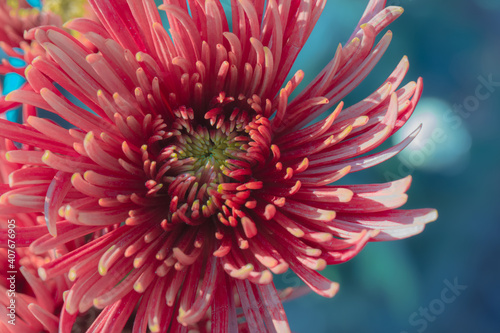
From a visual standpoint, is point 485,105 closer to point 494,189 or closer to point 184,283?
point 494,189

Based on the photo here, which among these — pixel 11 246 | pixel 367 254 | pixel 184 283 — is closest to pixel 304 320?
pixel 367 254

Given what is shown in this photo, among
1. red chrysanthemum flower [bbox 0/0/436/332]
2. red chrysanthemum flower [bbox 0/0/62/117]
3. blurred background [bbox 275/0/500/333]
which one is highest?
red chrysanthemum flower [bbox 0/0/62/117]

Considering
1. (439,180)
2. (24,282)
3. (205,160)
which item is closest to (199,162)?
(205,160)

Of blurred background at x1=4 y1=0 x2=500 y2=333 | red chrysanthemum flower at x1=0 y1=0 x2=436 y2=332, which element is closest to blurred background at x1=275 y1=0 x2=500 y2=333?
blurred background at x1=4 y1=0 x2=500 y2=333

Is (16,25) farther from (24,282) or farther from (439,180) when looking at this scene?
(439,180)

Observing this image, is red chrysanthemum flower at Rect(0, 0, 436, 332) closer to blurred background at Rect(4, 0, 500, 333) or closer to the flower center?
the flower center

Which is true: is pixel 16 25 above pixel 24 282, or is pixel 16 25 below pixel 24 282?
above

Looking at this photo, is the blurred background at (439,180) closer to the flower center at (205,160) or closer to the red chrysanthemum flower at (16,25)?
the flower center at (205,160)
